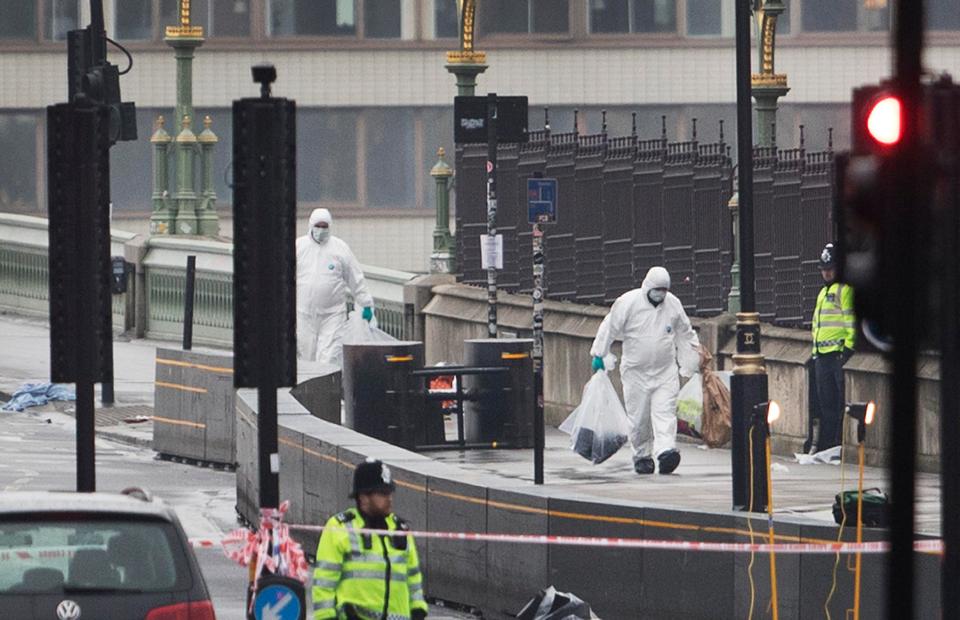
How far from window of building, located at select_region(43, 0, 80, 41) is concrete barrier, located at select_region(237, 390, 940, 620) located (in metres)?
36.9

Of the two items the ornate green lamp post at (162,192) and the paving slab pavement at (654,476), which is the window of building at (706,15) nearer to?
the ornate green lamp post at (162,192)

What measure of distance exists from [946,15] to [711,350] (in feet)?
105

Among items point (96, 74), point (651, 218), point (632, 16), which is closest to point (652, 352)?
point (651, 218)

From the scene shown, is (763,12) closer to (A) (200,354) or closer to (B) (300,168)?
(A) (200,354)

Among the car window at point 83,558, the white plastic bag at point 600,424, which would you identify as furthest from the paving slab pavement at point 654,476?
the car window at point 83,558

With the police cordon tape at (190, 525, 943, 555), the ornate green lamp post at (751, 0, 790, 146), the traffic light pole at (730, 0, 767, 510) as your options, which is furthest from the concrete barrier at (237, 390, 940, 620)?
the ornate green lamp post at (751, 0, 790, 146)

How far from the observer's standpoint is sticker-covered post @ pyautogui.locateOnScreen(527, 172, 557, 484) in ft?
66.1

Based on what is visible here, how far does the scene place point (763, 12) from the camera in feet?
92.4

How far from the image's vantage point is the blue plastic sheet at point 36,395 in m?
29.0

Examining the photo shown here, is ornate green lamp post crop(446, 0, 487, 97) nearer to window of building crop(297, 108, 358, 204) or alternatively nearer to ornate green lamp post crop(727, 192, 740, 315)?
ornate green lamp post crop(727, 192, 740, 315)

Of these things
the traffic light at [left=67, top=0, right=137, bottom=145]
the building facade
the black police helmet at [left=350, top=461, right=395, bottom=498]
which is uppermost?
the building facade

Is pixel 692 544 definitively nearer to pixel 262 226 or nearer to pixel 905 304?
pixel 262 226

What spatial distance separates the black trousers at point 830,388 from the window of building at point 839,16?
108 ft

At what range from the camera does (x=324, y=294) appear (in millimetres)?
26766
